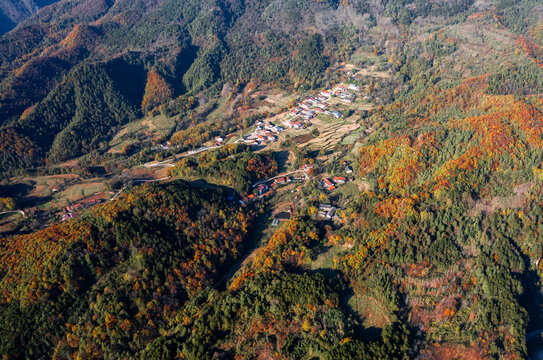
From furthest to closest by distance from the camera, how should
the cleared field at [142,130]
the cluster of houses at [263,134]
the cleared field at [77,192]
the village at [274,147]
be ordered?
1. the cleared field at [142,130]
2. the cluster of houses at [263,134]
3. the cleared field at [77,192]
4. the village at [274,147]

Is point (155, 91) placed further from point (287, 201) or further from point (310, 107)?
point (287, 201)

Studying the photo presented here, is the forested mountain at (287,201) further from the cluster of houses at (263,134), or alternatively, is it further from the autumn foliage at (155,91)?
the autumn foliage at (155,91)

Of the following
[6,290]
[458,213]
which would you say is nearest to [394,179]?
[458,213]

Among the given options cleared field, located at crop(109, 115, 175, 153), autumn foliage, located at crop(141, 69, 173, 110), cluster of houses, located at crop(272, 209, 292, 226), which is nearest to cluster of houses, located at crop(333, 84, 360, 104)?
cluster of houses, located at crop(272, 209, 292, 226)

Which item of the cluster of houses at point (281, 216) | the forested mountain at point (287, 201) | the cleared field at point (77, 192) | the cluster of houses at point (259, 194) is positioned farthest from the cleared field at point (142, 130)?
the cluster of houses at point (281, 216)

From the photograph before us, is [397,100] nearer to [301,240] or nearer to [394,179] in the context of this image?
[394,179]

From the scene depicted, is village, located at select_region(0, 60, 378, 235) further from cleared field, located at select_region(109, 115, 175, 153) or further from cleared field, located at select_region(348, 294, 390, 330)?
cleared field, located at select_region(348, 294, 390, 330)
